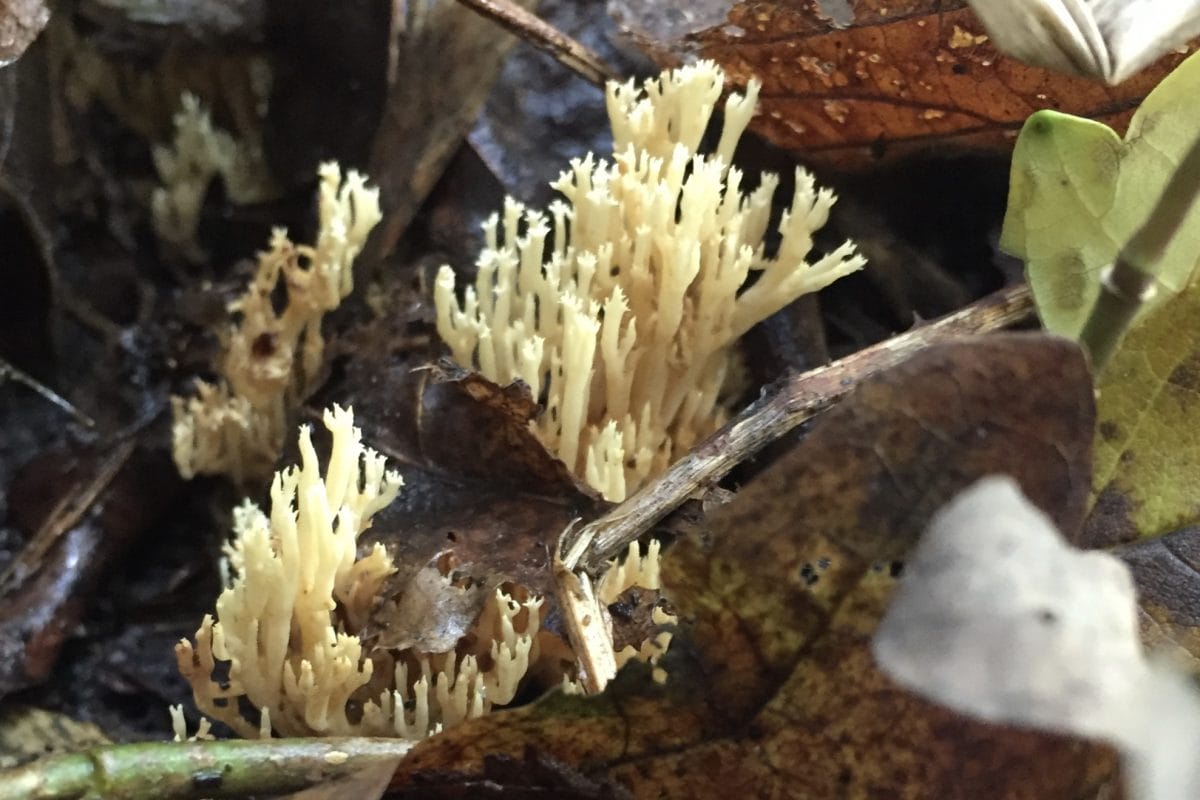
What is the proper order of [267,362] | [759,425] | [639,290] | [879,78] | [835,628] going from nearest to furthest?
1. [835,628]
2. [759,425]
3. [639,290]
4. [879,78]
5. [267,362]

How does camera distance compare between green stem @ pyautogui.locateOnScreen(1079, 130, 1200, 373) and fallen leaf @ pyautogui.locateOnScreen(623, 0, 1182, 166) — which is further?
fallen leaf @ pyautogui.locateOnScreen(623, 0, 1182, 166)

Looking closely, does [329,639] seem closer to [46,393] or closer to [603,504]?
[603,504]

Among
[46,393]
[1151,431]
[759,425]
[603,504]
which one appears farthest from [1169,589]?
[46,393]

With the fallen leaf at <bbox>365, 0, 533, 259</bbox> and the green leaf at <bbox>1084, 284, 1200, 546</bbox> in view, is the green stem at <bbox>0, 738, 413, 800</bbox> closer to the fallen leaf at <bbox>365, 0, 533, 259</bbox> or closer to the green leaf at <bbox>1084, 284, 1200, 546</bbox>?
the green leaf at <bbox>1084, 284, 1200, 546</bbox>

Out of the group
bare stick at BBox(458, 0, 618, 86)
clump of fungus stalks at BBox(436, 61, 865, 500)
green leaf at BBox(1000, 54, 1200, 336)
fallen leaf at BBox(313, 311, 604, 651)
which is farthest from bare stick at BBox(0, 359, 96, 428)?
green leaf at BBox(1000, 54, 1200, 336)

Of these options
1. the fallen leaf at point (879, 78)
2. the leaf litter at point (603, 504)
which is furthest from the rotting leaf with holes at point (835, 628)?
the fallen leaf at point (879, 78)

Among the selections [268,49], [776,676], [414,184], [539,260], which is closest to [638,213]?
[539,260]

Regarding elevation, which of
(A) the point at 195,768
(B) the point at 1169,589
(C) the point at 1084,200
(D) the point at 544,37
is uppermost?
(D) the point at 544,37
